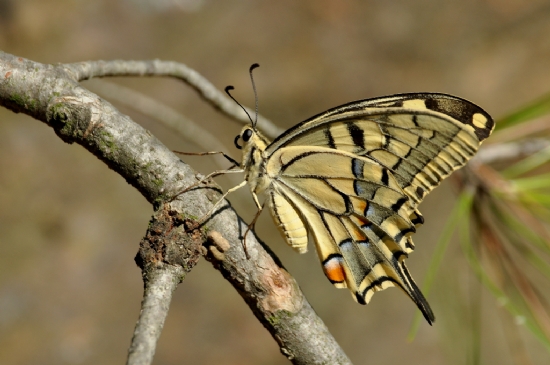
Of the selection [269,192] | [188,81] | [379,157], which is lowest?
[379,157]

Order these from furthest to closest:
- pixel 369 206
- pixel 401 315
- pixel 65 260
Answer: pixel 401 315
pixel 65 260
pixel 369 206

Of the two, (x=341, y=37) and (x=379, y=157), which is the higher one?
(x=341, y=37)

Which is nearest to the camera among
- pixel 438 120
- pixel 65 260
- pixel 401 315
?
pixel 438 120

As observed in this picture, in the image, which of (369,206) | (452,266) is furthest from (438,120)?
(452,266)

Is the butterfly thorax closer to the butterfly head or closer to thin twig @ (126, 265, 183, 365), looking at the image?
the butterfly head

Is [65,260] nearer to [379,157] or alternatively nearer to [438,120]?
[379,157]

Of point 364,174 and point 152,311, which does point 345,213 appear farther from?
point 152,311

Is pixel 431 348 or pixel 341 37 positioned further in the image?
pixel 341 37
